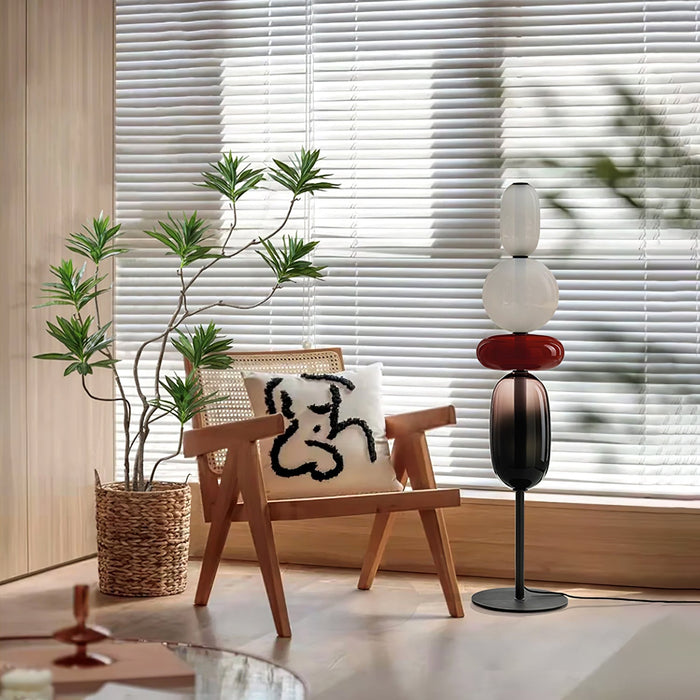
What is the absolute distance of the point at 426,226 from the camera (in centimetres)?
388

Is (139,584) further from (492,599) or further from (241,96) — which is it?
(241,96)

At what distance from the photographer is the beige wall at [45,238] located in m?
3.51

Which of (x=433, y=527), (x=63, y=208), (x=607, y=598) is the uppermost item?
(x=63, y=208)

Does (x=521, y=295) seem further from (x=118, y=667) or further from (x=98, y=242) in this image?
(x=118, y=667)

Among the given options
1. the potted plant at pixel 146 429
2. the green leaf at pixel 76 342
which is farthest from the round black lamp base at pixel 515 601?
the green leaf at pixel 76 342

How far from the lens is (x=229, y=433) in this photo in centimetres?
301

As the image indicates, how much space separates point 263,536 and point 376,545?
62 cm

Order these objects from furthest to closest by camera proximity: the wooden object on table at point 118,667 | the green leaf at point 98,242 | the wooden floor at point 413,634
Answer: the green leaf at point 98,242, the wooden floor at point 413,634, the wooden object on table at point 118,667

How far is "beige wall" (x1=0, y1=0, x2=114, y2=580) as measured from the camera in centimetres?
351

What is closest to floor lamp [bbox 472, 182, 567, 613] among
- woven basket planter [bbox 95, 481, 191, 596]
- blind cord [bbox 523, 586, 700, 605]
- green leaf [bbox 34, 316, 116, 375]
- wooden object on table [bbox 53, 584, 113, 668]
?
blind cord [bbox 523, 586, 700, 605]

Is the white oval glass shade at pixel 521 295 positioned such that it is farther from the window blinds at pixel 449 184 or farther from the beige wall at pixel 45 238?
the beige wall at pixel 45 238

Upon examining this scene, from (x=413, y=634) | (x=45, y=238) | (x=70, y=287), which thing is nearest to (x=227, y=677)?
(x=413, y=634)

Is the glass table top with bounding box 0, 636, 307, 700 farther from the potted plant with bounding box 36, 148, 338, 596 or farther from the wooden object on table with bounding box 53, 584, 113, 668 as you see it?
the potted plant with bounding box 36, 148, 338, 596

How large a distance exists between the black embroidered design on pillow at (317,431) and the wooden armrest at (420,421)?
0.27ft
